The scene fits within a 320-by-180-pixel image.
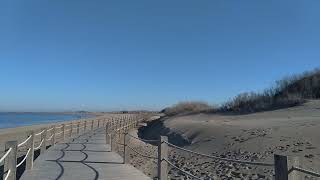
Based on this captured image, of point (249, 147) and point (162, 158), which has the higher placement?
point (162, 158)

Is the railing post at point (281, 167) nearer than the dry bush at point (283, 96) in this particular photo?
Yes

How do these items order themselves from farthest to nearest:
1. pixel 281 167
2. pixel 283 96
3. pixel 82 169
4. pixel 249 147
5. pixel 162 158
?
pixel 283 96
pixel 249 147
pixel 82 169
pixel 162 158
pixel 281 167

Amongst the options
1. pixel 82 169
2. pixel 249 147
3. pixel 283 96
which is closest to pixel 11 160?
pixel 82 169

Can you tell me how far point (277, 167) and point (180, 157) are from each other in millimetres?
15342

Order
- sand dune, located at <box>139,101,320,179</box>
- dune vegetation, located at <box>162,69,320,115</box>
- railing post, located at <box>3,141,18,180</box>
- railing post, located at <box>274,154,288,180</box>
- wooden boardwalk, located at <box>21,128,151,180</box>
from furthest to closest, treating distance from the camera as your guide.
Result: dune vegetation, located at <box>162,69,320,115</box>, sand dune, located at <box>139,101,320,179</box>, wooden boardwalk, located at <box>21,128,151,180</box>, railing post, located at <box>3,141,18,180</box>, railing post, located at <box>274,154,288,180</box>

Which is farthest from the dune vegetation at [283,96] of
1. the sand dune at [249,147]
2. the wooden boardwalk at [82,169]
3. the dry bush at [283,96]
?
the wooden boardwalk at [82,169]

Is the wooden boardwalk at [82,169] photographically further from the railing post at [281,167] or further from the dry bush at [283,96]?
the dry bush at [283,96]

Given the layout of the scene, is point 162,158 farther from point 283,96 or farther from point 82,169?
point 283,96

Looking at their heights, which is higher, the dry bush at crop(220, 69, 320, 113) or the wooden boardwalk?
the dry bush at crop(220, 69, 320, 113)

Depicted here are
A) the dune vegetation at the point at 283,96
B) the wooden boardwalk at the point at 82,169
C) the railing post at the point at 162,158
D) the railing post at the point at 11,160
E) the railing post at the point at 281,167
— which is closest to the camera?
the railing post at the point at 281,167

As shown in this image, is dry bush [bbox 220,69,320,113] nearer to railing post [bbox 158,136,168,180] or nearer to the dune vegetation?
the dune vegetation

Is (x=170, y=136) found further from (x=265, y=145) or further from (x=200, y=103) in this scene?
(x=200, y=103)

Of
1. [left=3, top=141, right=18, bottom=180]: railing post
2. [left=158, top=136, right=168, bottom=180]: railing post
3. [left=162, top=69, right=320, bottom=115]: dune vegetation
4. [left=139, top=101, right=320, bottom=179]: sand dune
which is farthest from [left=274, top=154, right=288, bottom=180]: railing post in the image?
[left=162, top=69, right=320, bottom=115]: dune vegetation

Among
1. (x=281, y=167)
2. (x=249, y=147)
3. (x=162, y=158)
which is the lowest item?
(x=249, y=147)
